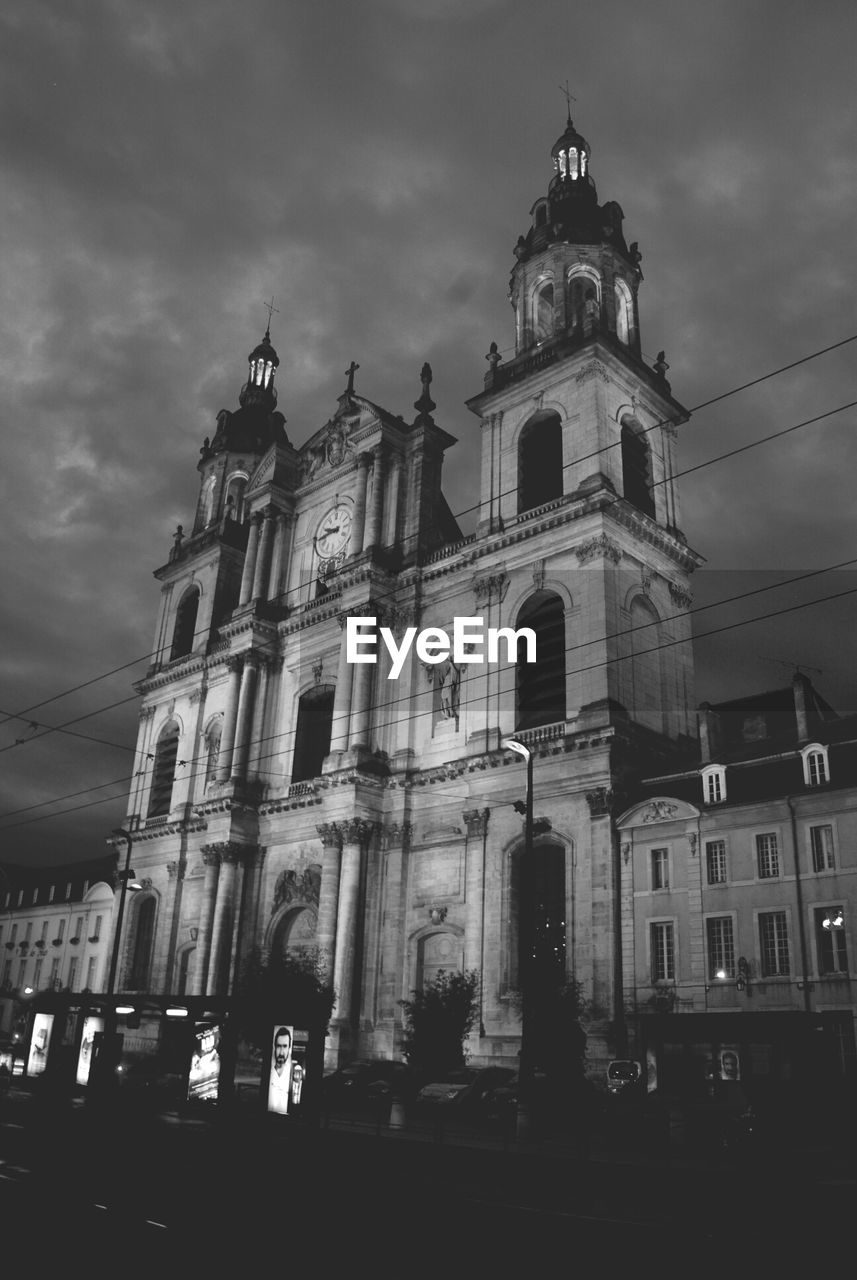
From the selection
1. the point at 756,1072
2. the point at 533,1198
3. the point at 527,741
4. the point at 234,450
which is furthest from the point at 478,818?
the point at 234,450

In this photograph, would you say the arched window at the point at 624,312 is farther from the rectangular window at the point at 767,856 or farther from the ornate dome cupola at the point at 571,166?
the rectangular window at the point at 767,856

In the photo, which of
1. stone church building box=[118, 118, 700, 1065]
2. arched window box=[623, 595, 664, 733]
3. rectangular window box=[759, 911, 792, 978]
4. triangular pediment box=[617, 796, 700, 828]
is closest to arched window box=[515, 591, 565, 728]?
stone church building box=[118, 118, 700, 1065]

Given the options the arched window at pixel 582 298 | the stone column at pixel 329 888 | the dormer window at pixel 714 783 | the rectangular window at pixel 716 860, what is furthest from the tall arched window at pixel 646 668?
the stone column at pixel 329 888

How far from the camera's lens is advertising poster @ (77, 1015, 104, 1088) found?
3061cm

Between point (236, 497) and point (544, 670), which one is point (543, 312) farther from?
point (236, 497)

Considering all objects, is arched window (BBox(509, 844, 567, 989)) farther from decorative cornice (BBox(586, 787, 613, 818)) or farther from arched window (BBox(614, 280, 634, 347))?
arched window (BBox(614, 280, 634, 347))

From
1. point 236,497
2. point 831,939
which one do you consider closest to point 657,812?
point 831,939

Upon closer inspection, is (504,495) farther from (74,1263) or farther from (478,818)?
(74,1263)

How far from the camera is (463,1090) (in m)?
31.8

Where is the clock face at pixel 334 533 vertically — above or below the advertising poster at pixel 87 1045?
above

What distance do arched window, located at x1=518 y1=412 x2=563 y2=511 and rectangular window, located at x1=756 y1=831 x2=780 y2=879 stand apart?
19.1 metres

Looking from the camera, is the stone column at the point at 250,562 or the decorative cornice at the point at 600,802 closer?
the decorative cornice at the point at 600,802

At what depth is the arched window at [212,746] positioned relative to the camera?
58188 mm

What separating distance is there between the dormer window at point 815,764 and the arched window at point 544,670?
35.1 ft
